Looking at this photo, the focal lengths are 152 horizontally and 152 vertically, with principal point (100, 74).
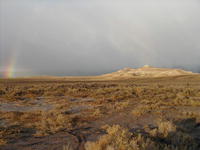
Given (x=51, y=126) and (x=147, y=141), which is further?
(x=51, y=126)

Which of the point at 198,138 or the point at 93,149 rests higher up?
the point at 93,149

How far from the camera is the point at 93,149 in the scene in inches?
181

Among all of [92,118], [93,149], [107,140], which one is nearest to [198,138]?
[107,140]

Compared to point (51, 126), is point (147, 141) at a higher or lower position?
higher

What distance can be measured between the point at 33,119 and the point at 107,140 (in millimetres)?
5860

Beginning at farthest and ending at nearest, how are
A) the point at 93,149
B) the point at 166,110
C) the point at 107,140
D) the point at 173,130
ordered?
the point at 166,110 → the point at 173,130 → the point at 107,140 → the point at 93,149

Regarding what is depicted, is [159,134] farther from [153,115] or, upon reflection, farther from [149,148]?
[153,115]

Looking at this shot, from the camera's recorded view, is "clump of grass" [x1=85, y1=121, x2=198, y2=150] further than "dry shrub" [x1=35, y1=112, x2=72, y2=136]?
No

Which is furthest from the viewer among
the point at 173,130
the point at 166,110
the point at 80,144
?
the point at 166,110

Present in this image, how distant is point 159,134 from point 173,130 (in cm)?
74

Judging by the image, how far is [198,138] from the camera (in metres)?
6.41

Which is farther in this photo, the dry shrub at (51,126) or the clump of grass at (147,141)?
the dry shrub at (51,126)

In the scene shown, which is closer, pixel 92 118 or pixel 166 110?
pixel 92 118

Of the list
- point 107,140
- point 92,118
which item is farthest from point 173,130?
point 92,118
